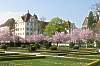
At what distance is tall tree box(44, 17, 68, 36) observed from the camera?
95.4 meters

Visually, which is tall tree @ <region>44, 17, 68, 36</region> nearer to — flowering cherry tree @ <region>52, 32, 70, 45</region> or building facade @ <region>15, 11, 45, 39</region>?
flowering cherry tree @ <region>52, 32, 70, 45</region>

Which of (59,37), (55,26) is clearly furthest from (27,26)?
(59,37)

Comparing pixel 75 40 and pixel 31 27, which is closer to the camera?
pixel 75 40

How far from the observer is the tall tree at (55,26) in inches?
3755

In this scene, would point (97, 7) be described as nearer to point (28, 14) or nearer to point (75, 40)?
point (75, 40)

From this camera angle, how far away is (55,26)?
9669cm

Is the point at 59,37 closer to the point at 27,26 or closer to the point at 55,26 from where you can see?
the point at 55,26

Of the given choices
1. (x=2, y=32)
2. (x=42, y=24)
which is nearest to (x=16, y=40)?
(x=2, y=32)

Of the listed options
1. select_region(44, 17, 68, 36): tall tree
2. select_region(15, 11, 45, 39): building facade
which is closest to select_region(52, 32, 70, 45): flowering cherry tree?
select_region(44, 17, 68, 36): tall tree

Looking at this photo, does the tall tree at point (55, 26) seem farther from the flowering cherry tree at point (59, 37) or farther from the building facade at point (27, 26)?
the building facade at point (27, 26)

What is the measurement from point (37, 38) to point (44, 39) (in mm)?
2130

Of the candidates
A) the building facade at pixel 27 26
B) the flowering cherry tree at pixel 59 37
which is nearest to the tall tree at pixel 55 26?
the flowering cherry tree at pixel 59 37

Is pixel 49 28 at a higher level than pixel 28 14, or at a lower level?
lower

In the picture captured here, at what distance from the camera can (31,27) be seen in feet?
372
